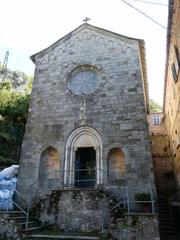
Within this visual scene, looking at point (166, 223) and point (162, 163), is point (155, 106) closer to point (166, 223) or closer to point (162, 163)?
point (162, 163)

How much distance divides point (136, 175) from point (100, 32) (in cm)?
912

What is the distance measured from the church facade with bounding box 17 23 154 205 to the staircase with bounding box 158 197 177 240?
7.62ft

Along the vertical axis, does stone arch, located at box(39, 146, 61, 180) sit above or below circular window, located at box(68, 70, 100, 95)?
below

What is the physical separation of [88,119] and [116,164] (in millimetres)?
2811

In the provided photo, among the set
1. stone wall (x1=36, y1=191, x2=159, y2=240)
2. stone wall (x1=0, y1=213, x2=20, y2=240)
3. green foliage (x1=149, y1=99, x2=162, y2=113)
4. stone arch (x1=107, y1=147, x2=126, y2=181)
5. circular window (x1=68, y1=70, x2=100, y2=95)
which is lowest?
stone wall (x1=0, y1=213, x2=20, y2=240)

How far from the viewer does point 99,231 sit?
356 inches

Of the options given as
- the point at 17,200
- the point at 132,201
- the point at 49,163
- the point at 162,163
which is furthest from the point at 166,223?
the point at 162,163

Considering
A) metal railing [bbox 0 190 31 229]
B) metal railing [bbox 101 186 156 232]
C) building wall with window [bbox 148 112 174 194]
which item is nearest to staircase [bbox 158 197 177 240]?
metal railing [bbox 101 186 156 232]

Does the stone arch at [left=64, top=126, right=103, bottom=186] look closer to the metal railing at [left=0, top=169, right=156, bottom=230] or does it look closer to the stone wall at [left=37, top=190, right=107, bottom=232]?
the metal railing at [left=0, top=169, right=156, bottom=230]

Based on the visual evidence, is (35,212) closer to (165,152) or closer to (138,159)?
(138,159)

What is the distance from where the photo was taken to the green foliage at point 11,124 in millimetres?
17219

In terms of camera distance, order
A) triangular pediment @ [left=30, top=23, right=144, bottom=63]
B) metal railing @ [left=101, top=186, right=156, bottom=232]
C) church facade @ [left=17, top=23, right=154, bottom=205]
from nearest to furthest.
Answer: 1. metal railing @ [left=101, top=186, right=156, bottom=232]
2. church facade @ [left=17, top=23, right=154, bottom=205]
3. triangular pediment @ [left=30, top=23, right=144, bottom=63]

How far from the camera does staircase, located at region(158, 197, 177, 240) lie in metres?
10.1

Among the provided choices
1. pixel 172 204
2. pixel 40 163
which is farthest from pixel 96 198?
pixel 172 204
